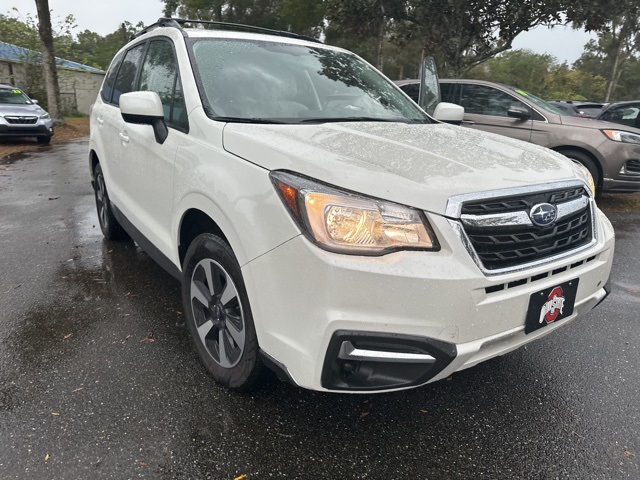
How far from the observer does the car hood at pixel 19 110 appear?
1268 centimetres

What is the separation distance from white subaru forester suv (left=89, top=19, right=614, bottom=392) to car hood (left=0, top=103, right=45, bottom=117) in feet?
40.8

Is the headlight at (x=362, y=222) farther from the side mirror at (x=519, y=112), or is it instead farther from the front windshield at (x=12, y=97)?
the front windshield at (x=12, y=97)

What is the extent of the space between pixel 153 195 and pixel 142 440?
1443mm

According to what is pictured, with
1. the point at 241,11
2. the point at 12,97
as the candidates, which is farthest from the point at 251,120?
the point at 241,11

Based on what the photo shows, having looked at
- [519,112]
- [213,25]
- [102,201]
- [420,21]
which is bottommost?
[102,201]

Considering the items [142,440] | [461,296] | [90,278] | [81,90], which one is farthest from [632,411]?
[81,90]

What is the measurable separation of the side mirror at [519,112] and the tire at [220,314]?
234 inches

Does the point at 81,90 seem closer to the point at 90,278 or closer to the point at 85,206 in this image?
the point at 85,206

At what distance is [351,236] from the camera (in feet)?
5.68

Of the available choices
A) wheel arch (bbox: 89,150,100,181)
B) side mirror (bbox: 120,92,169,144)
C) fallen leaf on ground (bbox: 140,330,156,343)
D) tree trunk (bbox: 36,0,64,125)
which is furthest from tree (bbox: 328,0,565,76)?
fallen leaf on ground (bbox: 140,330,156,343)

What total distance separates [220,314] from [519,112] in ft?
19.8

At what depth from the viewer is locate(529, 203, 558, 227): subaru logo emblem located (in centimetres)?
191

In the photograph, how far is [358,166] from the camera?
1.85m

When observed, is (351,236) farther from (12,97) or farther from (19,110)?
(12,97)
